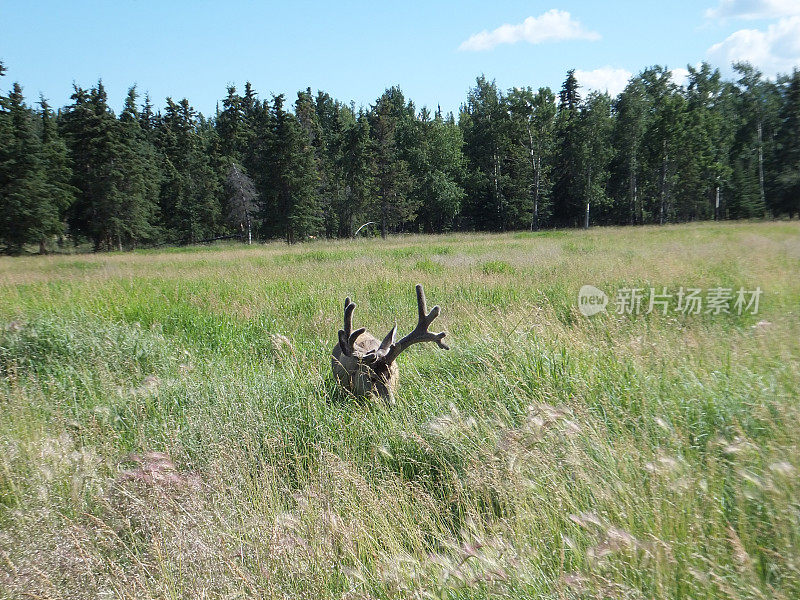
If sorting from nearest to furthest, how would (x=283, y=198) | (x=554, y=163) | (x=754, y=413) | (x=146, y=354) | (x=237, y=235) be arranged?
(x=754, y=413)
(x=146, y=354)
(x=283, y=198)
(x=237, y=235)
(x=554, y=163)

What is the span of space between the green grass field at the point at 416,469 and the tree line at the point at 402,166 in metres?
37.6

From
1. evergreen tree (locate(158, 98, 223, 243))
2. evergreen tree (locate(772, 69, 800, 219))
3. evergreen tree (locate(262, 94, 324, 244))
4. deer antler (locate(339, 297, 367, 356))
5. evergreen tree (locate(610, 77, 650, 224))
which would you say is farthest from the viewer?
evergreen tree (locate(610, 77, 650, 224))

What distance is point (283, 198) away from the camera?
42.3 m

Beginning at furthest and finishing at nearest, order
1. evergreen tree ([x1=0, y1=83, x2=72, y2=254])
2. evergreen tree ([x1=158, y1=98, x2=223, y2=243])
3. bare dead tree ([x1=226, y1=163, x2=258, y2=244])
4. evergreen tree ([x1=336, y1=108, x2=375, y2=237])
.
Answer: evergreen tree ([x1=158, y1=98, x2=223, y2=243]), evergreen tree ([x1=336, y1=108, x2=375, y2=237]), bare dead tree ([x1=226, y1=163, x2=258, y2=244]), evergreen tree ([x1=0, y1=83, x2=72, y2=254])

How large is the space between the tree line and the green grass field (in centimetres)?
3760

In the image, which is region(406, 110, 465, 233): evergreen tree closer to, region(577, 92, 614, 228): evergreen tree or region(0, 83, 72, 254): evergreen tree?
region(577, 92, 614, 228): evergreen tree

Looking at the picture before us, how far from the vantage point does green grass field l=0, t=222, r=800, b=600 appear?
238 cm

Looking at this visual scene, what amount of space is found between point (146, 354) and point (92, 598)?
4.34 meters

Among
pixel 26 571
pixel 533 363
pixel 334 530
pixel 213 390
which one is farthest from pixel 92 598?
pixel 533 363

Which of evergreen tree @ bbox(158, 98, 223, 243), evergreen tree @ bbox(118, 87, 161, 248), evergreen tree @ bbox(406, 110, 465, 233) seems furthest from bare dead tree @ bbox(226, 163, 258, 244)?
evergreen tree @ bbox(406, 110, 465, 233)

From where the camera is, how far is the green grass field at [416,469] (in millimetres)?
2375

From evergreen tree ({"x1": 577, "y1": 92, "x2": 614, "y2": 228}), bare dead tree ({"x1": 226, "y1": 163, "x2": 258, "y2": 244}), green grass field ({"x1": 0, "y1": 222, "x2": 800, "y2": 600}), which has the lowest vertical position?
green grass field ({"x1": 0, "y1": 222, "x2": 800, "y2": 600})

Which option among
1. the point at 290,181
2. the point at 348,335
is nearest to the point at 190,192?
the point at 290,181

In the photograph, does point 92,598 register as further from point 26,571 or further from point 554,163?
point 554,163
